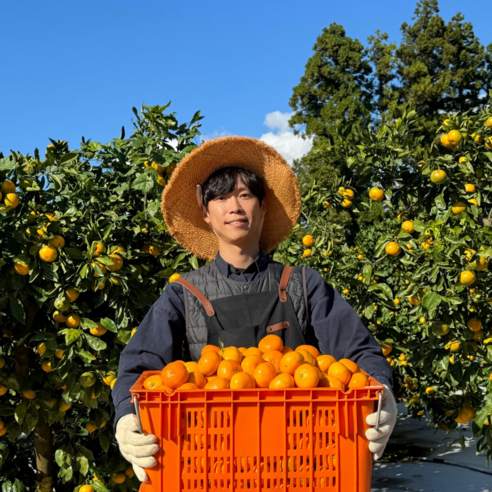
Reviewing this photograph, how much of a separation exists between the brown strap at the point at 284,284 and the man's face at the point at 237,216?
7.2 inches

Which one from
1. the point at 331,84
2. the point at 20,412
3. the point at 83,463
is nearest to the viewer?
the point at 20,412

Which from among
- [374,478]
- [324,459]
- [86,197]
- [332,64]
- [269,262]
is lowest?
[374,478]

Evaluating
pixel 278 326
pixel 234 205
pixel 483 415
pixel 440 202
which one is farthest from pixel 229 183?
pixel 483 415

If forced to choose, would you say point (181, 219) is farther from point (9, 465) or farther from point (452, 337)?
point (9, 465)

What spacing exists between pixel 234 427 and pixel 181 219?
112cm

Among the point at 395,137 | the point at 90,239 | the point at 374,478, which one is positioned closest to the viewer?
the point at 90,239

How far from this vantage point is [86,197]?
2.59 meters

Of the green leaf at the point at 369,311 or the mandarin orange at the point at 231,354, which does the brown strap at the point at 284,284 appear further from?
the green leaf at the point at 369,311

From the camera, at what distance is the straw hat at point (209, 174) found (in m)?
1.99

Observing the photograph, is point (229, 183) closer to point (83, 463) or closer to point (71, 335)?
point (71, 335)

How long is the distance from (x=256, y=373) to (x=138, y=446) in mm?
336

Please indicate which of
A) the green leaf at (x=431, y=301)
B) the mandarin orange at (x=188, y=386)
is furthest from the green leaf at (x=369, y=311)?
the mandarin orange at (x=188, y=386)

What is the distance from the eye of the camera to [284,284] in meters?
1.78

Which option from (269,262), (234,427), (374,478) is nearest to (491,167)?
(269,262)
